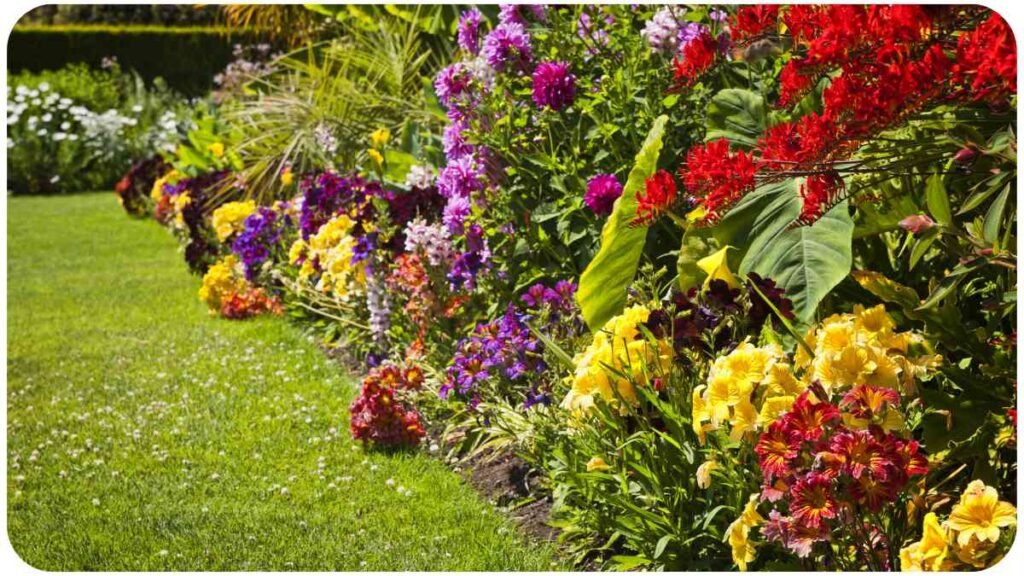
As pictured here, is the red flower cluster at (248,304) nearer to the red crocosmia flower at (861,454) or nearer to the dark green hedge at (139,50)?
the red crocosmia flower at (861,454)

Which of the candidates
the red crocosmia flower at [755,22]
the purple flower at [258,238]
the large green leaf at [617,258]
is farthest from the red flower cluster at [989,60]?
the purple flower at [258,238]

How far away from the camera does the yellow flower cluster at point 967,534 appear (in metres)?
2.34

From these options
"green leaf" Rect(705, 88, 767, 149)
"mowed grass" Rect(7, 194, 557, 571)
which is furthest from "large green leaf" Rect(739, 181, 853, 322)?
"mowed grass" Rect(7, 194, 557, 571)

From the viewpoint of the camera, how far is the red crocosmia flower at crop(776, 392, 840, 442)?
2383mm

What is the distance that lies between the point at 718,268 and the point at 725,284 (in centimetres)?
13

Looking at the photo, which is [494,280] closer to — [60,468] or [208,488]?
[208,488]

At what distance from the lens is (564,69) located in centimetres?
409

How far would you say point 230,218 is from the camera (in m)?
7.55

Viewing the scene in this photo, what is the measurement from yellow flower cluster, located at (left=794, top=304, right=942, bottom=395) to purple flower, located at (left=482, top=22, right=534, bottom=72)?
1997mm

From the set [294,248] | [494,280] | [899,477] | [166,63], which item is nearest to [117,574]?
[494,280]

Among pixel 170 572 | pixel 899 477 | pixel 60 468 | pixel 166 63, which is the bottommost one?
pixel 166 63

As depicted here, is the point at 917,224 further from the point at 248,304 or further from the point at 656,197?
the point at 248,304

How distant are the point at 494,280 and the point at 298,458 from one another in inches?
A: 39.8

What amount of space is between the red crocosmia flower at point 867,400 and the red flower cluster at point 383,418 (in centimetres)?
218
